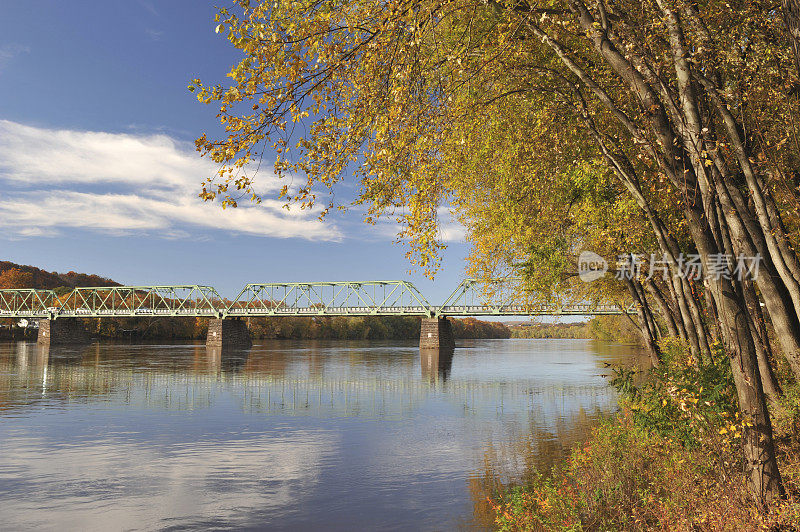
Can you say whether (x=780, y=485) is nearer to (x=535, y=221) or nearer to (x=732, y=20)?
(x=732, y=20)

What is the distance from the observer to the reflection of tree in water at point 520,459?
447 inches

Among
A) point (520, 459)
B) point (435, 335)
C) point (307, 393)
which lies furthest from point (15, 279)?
point (520, 459)

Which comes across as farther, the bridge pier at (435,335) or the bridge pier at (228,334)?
the bridge pier at (228,334)

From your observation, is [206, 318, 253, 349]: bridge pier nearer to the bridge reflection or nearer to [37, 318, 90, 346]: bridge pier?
[37, 318, 90, 346]: bridge pier

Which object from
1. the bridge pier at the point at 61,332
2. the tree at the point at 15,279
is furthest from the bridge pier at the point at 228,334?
the tree at the point at 15,279

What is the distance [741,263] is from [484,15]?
7609 millimetres

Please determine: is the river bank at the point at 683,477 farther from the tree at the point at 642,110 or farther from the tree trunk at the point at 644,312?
the tree trunk at the point at 644,312

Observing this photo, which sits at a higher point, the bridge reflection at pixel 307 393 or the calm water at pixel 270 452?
the calm water at pixel 270 452

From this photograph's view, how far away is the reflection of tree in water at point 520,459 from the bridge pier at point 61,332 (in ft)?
427

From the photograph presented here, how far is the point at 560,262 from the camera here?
811 inches

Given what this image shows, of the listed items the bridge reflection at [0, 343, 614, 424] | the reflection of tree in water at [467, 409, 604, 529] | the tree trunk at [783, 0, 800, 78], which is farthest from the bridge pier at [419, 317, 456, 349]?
the tree trunk at [783, 0, 800, 78]

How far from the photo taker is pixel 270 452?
16031 mm

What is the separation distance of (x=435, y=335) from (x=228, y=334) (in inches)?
1748

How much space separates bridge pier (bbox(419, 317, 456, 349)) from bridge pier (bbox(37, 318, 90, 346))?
8202 cm
